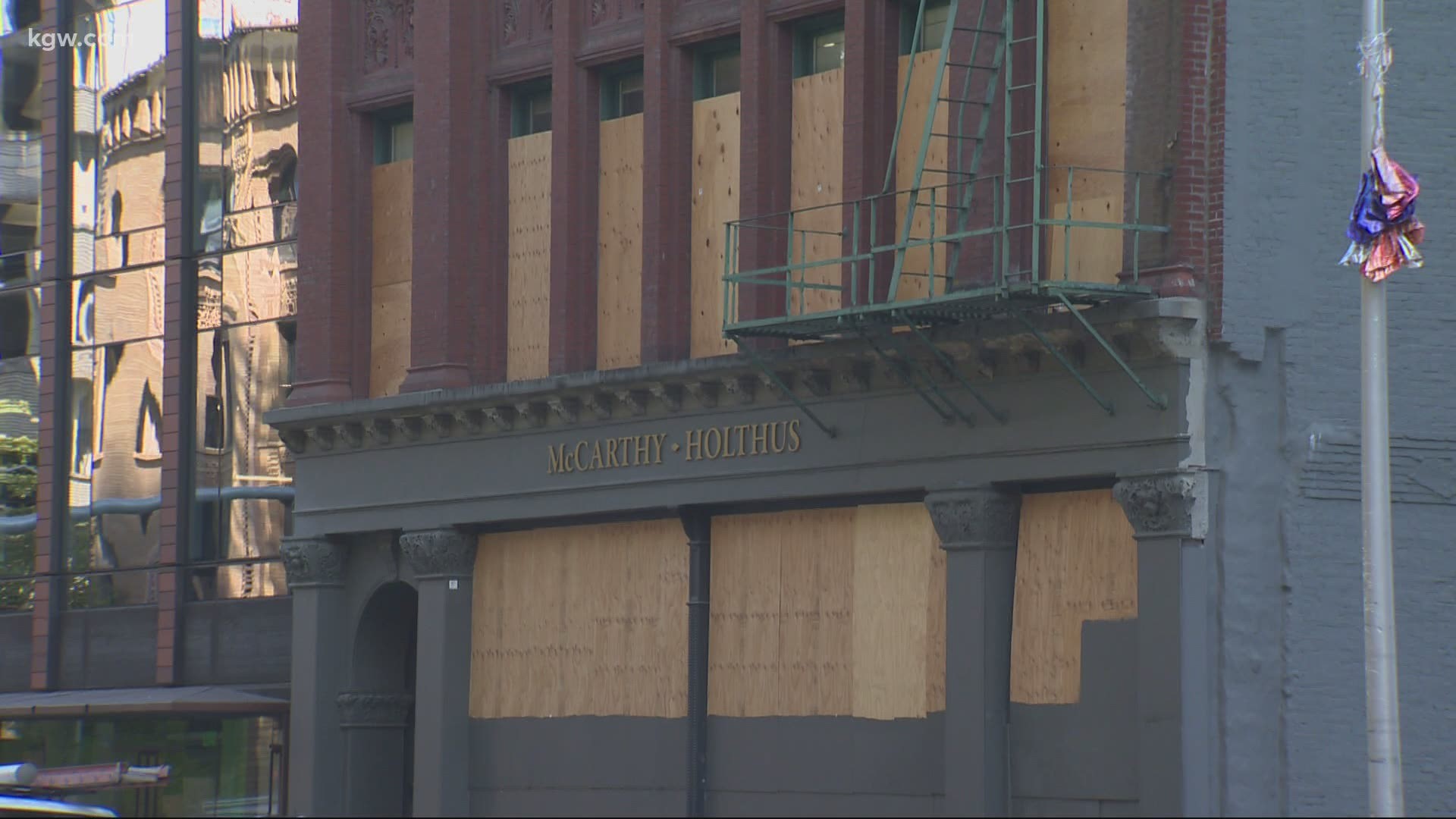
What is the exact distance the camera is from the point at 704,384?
90.1ft

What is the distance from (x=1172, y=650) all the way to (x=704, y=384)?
686cm

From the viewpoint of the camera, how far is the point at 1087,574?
23984 millimetres

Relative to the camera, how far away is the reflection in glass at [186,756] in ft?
112

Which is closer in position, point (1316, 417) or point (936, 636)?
point (1316, 417)

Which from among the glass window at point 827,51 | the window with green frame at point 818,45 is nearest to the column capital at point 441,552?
the window with green frame at point 818,45

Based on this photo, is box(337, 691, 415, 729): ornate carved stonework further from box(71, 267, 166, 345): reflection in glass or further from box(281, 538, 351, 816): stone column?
box(71, 267, 166, 345): reflection in glass

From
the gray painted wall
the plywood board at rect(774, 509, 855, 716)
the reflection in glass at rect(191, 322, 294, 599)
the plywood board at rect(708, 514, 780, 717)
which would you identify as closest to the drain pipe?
the plywood board at rect(708, 514, 780, 717)

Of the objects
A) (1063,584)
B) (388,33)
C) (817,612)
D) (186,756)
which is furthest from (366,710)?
(1063,584)

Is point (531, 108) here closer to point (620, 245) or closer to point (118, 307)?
point (620, 245)

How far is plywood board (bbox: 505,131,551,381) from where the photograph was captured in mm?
30234

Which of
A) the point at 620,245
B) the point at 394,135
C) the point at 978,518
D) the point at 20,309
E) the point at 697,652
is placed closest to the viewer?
the point at 978,518

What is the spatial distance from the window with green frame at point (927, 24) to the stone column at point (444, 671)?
8610mm

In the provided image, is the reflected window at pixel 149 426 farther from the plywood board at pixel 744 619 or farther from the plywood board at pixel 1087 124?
the plywood board at pixel 1087 124

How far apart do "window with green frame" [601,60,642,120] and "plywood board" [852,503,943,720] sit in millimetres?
6322
